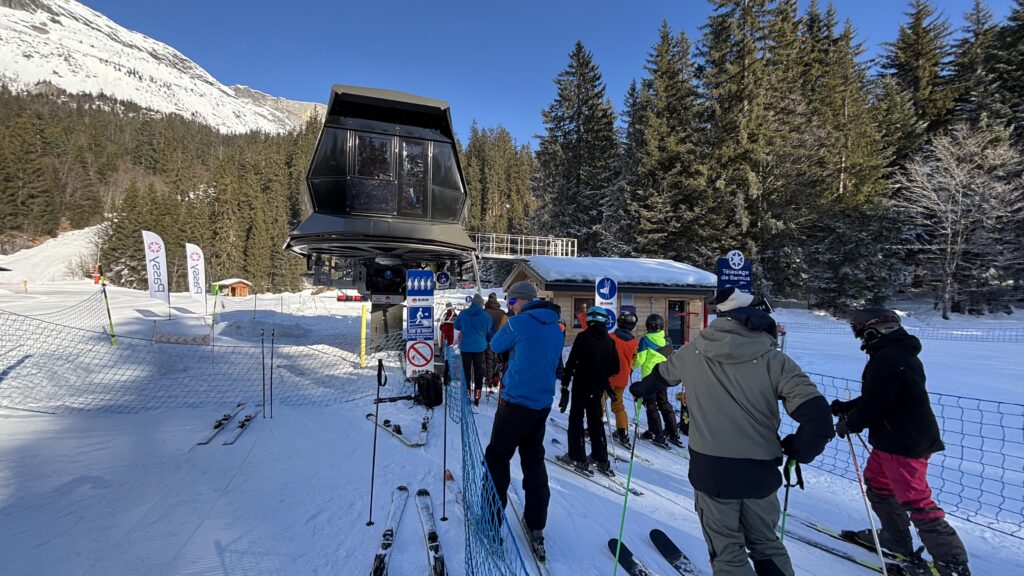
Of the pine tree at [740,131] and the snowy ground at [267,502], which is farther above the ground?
the pine tree at [740,131]

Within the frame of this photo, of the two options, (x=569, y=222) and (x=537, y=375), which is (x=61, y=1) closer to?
(x=569, y=222)

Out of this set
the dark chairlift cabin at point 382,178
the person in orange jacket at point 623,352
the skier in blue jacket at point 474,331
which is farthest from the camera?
the dark chairlift cabin at point 382,178

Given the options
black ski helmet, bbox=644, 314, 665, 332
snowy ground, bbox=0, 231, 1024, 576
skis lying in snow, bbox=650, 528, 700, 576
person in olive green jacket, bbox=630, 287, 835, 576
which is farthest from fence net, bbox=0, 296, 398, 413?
person in olive green jacket, bbox=630, 287, 835, 576

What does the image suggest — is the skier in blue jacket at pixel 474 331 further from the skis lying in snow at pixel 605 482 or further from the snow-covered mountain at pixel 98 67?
the snow-covered mountain at pixel 98 67

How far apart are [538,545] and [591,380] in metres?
1.67

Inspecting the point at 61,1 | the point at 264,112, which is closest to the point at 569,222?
the point at 264,112

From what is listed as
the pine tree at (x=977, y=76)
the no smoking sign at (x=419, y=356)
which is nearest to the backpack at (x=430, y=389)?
the no smoking sign at (x=419, y=356)

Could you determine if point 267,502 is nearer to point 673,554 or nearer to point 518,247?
point 673,554

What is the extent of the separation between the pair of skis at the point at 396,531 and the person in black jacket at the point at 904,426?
3061 mm

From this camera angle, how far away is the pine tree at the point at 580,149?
109 ft

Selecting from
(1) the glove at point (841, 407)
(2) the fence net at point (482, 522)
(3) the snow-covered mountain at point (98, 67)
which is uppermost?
(3) the snow-covered mountain at point (98, 67)

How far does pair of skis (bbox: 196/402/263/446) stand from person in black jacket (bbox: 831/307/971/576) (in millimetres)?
6355

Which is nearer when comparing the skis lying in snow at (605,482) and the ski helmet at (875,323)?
the ski helmet at (875,323)

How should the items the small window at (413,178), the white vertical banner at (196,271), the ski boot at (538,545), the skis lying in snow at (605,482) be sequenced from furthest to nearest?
the white vertical banner at (196,271)
the small window at (413,178)
the skis lying in snow at (605,482)
the ski boot at (538,545)
